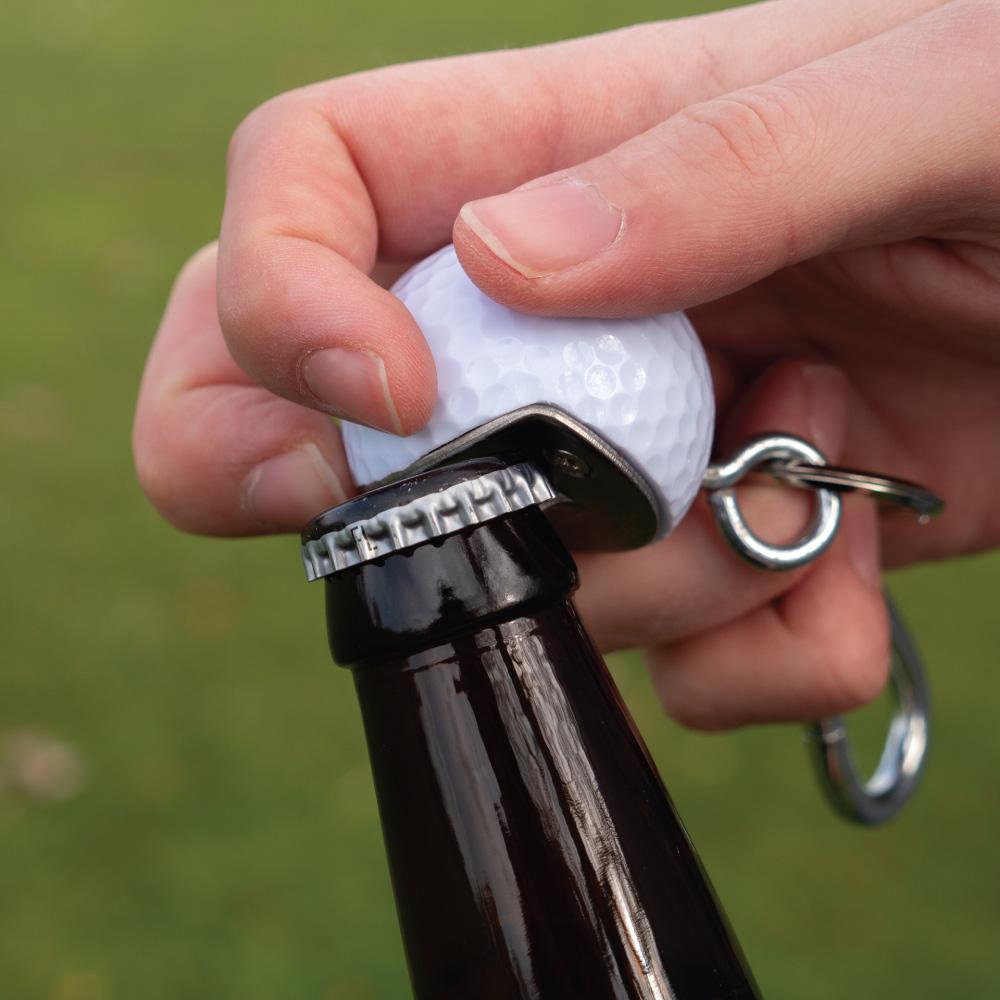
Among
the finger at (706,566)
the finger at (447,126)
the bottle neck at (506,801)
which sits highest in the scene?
the finger at (447,126)

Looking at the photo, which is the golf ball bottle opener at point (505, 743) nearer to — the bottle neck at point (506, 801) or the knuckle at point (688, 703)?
the bottle neck at point (506, 801)

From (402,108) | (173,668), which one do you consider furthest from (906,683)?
(173,668)

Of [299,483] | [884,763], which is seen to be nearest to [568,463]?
[299,483]

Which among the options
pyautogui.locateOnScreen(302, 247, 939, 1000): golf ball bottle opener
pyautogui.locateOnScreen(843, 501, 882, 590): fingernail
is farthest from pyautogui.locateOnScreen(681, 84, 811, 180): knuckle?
pyautogui.locateOnScreen(843, 501, 882, 590): fingernail

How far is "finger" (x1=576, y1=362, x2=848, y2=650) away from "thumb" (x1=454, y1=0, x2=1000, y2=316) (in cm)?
31

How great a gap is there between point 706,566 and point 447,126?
1.68 feet

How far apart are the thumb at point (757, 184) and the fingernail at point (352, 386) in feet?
0.32

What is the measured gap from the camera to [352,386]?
0.86 m

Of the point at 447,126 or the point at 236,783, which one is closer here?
the point at 447,126

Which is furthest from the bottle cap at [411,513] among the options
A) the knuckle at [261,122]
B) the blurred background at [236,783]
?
the blurred background at [236,783]

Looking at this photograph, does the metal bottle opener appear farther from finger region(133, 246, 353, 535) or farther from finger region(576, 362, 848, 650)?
finger region(133, 246, 353, 535)

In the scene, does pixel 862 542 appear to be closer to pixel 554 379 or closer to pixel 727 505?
pixel 727 505

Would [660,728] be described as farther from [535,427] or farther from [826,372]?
[535,427]

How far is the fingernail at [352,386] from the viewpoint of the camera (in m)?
0.82
